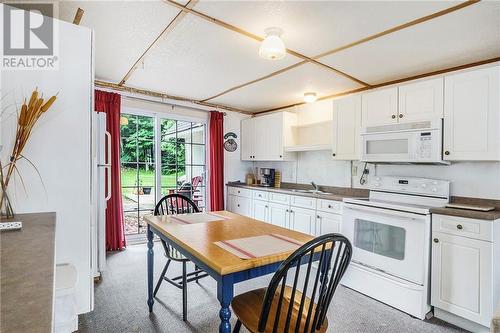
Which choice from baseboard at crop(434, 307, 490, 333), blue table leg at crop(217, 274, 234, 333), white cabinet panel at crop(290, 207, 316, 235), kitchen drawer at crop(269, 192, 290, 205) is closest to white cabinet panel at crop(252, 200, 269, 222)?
kitchen drawer at crop(269, 192, 290, 205)

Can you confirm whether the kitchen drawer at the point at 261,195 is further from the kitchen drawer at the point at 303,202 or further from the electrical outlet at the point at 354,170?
the electrical outlet at the point at 354,170

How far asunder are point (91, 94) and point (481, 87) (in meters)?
2.99

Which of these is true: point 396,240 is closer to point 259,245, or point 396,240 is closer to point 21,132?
point 259,245

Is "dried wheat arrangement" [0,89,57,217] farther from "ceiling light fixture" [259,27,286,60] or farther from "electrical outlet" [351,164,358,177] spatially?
"electrical outlet" [351,164,358,177]

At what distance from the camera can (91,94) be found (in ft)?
5.63

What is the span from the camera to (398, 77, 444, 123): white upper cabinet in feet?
8.27

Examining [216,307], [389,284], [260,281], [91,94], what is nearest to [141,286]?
[216,307]

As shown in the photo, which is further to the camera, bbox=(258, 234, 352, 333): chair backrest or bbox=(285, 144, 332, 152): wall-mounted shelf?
bbox=(285, 144, 332, 152): wall-mounted shelf

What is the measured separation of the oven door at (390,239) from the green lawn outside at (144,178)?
2.73m

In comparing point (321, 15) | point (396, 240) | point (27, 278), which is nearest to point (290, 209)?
point (396, 240)

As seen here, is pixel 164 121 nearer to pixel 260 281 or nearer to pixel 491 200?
pixel 260 281

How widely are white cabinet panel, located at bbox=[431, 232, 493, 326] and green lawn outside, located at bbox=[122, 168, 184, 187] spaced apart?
353cm

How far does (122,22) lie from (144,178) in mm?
2584

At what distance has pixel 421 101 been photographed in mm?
2646
